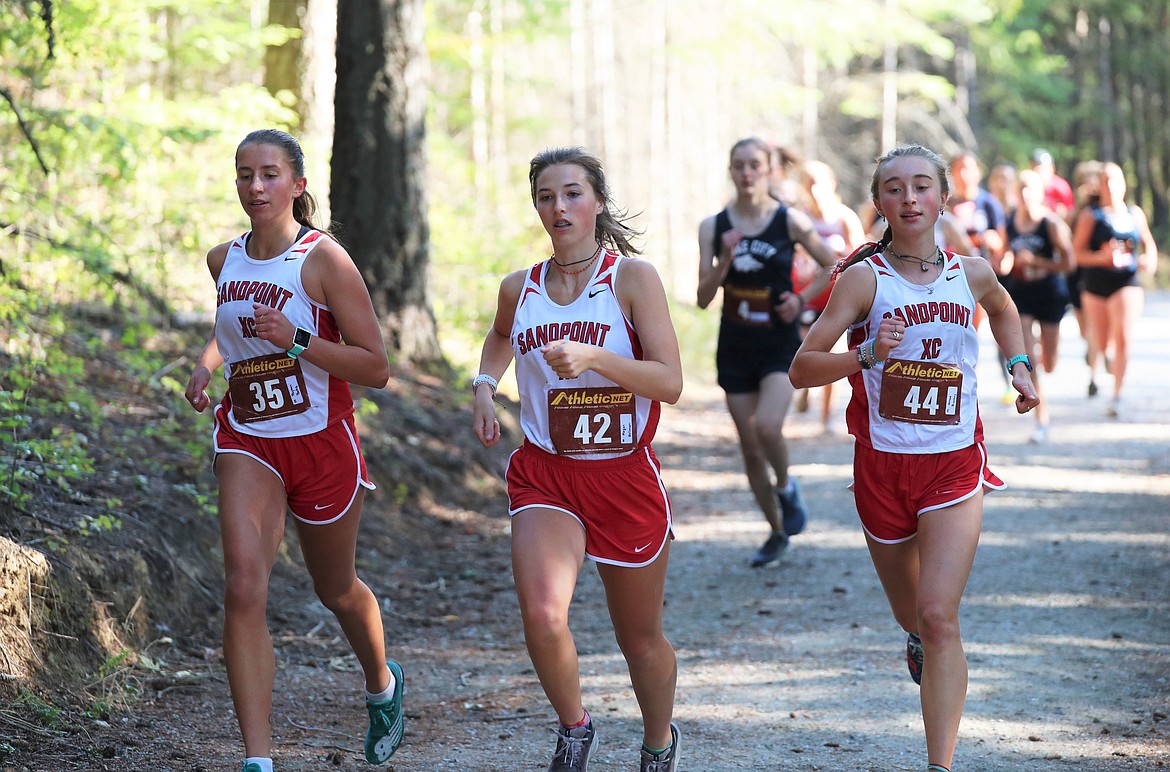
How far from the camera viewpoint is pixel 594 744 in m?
4.17

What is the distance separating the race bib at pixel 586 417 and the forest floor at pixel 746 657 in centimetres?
139

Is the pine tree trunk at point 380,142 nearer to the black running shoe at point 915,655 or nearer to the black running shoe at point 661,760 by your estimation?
the black running shoe at point 915,655

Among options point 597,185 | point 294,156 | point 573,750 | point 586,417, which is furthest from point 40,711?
point 597,185

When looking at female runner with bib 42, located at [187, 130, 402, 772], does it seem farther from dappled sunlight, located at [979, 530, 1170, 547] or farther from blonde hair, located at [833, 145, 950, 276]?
dappled sunlight, located at [979, 530, 1170, 547]

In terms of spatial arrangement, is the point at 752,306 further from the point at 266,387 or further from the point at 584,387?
the point at 266,387

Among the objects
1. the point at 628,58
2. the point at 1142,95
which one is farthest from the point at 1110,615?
the point at 1142,95

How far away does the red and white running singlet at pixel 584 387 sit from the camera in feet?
13.7

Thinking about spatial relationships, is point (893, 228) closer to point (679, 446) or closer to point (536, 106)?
point (679, 446)

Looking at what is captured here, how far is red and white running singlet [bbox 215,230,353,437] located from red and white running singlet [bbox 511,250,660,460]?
2.53 ft

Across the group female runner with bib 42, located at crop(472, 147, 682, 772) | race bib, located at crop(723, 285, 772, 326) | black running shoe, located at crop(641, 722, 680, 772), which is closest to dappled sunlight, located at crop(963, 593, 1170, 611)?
race bib, located at crop(723, 285, 772, 326)

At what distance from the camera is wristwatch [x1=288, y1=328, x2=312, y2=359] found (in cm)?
432

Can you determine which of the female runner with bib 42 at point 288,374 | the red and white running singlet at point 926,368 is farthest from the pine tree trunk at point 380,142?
the red and white running singlet at point 926,368

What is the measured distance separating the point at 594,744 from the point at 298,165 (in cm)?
226

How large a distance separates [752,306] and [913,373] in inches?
140
